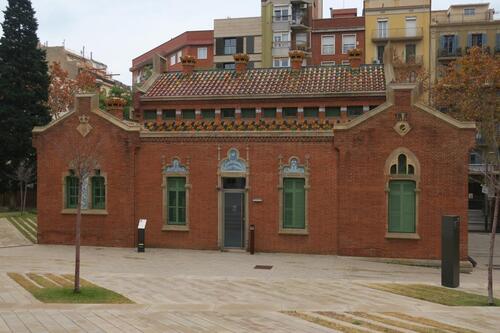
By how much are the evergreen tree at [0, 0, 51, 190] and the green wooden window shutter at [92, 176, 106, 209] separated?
16445mm

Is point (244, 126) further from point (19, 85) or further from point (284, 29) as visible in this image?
point (284, 29)

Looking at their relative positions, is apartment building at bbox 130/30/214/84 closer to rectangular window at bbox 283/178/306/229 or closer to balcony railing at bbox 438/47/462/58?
balcony railing at bbox 438/47/462/58

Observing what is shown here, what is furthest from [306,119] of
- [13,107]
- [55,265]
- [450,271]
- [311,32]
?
[311,32]

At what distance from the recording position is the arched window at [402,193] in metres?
20.4

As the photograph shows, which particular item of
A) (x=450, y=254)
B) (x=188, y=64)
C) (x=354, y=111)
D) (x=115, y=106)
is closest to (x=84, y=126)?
(x=115, y=106)

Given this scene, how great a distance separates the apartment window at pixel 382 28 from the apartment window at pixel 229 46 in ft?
54.2

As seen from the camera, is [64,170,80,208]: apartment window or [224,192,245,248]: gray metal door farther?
[64,170,80,208]: apartment window

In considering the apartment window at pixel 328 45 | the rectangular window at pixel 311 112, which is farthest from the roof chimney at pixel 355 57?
the apartment window at pixel 328 45

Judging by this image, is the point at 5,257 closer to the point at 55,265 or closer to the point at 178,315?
the point at 55,265

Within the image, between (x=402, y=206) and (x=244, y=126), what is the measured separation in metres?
7.17

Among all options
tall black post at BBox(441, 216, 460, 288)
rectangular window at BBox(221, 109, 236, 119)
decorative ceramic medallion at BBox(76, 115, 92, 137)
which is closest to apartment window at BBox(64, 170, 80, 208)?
decorative ceramic medallion at BBox(76, 115, 92, 137)

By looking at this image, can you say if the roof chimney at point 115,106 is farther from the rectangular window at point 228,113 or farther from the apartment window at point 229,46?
the apartment window at point 229,46

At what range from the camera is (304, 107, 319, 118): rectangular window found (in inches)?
990

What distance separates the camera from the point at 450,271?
15930 mm
